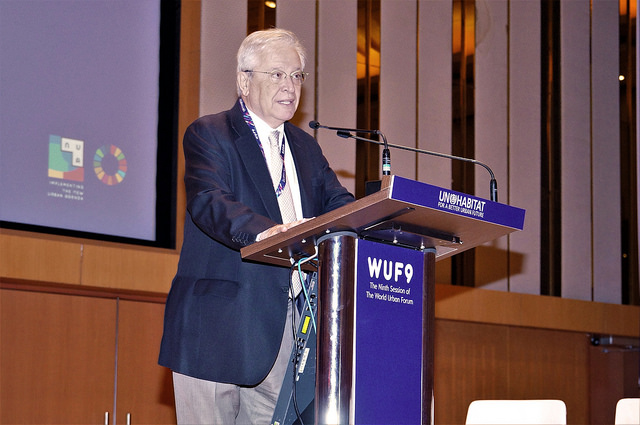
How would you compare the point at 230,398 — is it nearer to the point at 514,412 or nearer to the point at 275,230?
the point at 275,230

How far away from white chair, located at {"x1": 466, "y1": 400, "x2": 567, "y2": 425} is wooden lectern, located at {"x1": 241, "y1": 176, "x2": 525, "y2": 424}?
125 centimetres

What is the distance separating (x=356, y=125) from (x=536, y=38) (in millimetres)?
1878

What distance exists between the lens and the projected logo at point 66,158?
4.17 meters

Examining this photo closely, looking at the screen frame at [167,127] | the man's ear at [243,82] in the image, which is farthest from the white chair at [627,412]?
the screen frame at [167,127]

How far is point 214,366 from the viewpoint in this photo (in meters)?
2.19

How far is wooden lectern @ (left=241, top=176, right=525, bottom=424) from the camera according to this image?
1.86 meters

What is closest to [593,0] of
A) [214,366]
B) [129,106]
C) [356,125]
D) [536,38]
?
[536,38]

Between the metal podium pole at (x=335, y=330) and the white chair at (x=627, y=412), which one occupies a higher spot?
the metal podium pole at (x=335, y=330)

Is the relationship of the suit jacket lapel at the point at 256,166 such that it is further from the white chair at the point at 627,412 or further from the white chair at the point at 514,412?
the white chair at the point at 627,412

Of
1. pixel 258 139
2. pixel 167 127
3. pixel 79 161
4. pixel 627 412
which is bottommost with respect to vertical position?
pixel 627 412

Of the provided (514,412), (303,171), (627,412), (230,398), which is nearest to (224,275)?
(230,398)

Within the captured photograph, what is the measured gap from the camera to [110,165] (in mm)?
4375

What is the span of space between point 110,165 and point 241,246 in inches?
97.6

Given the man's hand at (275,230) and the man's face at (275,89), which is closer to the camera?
the man's hand at (275,230)
